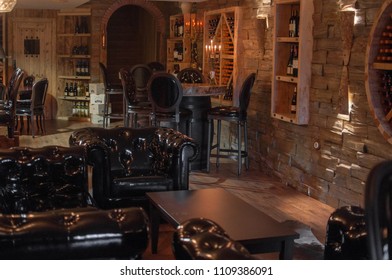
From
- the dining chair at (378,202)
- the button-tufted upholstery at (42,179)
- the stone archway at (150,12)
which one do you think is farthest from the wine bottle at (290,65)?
the stone archway at (150,12)

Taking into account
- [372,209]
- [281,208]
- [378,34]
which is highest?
[378,34]

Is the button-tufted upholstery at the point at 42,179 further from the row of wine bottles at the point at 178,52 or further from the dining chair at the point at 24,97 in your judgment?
the row of wine bottles at the point at 178,52

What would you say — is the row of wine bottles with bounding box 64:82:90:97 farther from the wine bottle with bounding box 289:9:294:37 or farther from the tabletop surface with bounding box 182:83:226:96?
the wine bottle with bounding box 289:9:294:37

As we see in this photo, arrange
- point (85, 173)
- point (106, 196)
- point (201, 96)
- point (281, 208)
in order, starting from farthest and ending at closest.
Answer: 1. point (201, 96)
2. point (281, 208)
3. point (106, 196)
4. point (85, 173)

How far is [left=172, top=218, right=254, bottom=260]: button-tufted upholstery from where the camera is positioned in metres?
2.16

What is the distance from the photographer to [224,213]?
403 cm

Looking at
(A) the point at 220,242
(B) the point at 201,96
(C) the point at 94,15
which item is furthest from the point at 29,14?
(A) the point at 220,242

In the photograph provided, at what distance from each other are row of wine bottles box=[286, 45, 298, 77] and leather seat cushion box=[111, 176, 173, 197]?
2277 mm

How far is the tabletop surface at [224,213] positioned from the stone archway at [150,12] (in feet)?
27.8

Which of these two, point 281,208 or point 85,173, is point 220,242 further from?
point 281,208

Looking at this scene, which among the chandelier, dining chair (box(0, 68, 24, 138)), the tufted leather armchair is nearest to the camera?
the tufted leather armchair

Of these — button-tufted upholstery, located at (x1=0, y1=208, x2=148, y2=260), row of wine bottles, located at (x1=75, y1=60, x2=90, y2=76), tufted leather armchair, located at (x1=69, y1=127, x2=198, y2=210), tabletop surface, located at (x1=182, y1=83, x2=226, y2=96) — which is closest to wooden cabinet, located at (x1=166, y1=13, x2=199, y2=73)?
row of wine bottles, located at (x1=75, y1=60, x2=90, y2=76)

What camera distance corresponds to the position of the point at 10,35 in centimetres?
1252

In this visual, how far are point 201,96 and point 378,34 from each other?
3.02 meters
